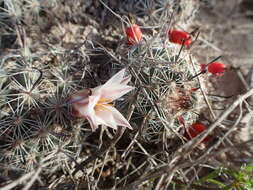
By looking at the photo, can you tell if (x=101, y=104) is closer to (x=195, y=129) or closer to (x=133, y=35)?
(x=133, y=35)

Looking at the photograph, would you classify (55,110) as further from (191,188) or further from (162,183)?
(191,188)

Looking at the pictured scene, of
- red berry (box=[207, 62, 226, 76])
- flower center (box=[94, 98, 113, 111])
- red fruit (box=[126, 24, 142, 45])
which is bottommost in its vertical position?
flower center (box=[94, 98, 113, 111])

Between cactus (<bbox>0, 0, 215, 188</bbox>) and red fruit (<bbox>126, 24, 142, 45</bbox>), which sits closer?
cactus (<bbox>0, 0, 215, 188</bbox>)

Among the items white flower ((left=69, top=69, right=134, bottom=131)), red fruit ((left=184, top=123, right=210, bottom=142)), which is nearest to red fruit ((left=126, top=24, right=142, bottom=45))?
white flower ((left=69, top=69, right=134, bottom=131))

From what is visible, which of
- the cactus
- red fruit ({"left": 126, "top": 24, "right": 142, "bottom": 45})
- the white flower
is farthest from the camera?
red fruit ({"left": 126, "top": 24, "right": 142, "bottom": 45})

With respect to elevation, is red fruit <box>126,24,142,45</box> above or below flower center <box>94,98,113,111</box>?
above

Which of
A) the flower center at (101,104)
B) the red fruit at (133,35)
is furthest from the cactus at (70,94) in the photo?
the flower center at (101,104)

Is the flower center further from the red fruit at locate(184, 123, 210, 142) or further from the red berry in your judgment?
the red berry

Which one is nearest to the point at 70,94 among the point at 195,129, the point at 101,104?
the point at 101,104

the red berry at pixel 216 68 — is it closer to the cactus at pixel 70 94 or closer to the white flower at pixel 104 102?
the cactus at pixel 70 94
